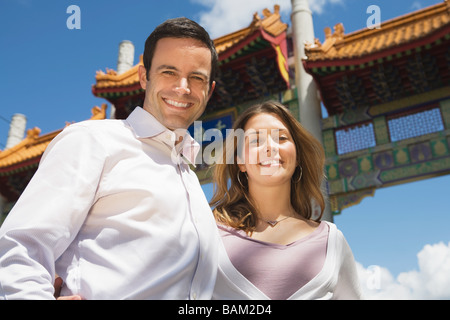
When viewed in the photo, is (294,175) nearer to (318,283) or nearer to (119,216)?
(318,283)

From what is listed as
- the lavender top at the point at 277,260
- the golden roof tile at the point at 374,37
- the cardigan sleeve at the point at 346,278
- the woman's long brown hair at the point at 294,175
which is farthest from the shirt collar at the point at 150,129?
the golden roof tile at the point at 374,37

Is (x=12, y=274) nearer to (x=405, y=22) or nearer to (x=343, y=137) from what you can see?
(x=343, y=137)

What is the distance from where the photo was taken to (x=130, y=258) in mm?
1196

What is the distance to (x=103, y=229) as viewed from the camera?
1.24 m

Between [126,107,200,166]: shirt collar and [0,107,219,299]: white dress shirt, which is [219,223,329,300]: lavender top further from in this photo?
[126,107,200,166]: shirt collar

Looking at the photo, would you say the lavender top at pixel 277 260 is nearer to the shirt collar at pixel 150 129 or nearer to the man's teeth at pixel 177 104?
the shirt collar at pixel 150 129

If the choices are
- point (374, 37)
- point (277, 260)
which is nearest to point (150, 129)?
point (277, 260)

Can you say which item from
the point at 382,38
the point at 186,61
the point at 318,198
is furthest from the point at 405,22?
the point at 186,61

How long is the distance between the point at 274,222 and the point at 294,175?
0.41m

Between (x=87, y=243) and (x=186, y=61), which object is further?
(x=186, y=61)

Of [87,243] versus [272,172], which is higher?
[272,172]

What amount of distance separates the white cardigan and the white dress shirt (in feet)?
1.00

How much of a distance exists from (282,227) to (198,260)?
75 cm

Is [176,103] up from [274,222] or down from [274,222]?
up
